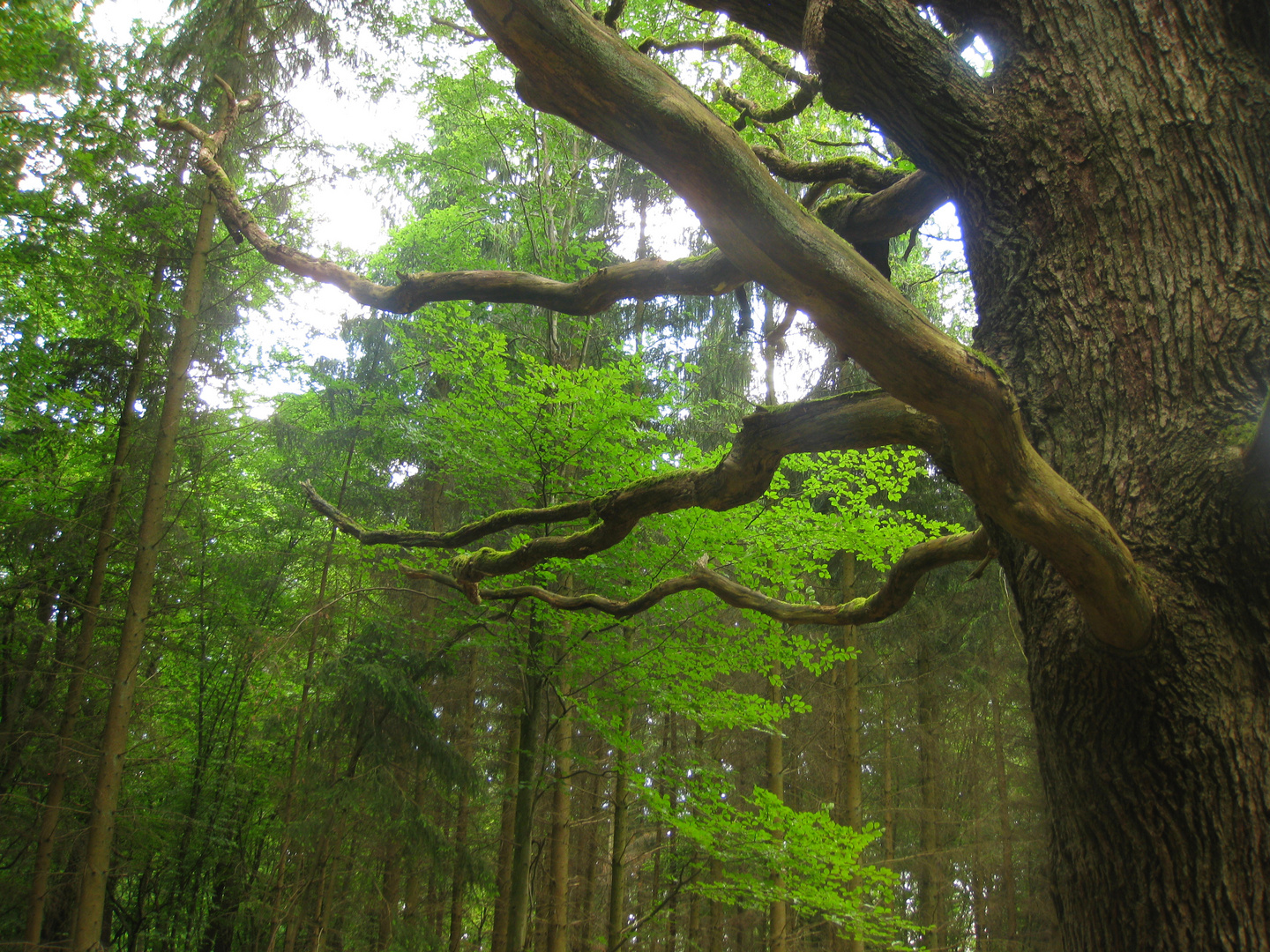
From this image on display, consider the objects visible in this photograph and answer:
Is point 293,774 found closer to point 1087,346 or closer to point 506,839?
point 506,839

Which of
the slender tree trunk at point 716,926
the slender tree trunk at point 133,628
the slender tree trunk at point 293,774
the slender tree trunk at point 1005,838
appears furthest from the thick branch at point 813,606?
the slender tree trunk at point 1005,838

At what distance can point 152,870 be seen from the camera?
1120cm

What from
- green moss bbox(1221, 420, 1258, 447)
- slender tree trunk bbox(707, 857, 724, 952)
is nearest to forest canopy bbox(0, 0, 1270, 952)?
green moss bbox(1221, 420, 1258, 447)

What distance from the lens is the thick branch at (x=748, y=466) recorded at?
6.18ft

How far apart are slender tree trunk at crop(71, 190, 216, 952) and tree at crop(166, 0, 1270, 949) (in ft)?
21.2

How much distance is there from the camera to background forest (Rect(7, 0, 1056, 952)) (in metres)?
6.15

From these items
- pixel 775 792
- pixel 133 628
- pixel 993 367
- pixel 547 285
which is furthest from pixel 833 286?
pixel 775 792

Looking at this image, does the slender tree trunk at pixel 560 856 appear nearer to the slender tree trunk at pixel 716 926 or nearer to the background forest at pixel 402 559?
the background forest at pixel 402 559

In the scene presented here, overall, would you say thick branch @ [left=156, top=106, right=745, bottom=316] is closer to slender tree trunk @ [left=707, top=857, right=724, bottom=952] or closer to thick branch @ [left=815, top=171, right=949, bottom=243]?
thick branch @ [left=815, top=171, right=949, bottom=243]

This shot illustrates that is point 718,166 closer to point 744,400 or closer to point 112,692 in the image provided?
point 112,692

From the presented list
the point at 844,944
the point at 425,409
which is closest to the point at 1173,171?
the point at 425,409

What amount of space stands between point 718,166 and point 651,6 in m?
5.33

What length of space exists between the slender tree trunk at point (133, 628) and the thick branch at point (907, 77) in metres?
7.19

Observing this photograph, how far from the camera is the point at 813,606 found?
346 centimetres
